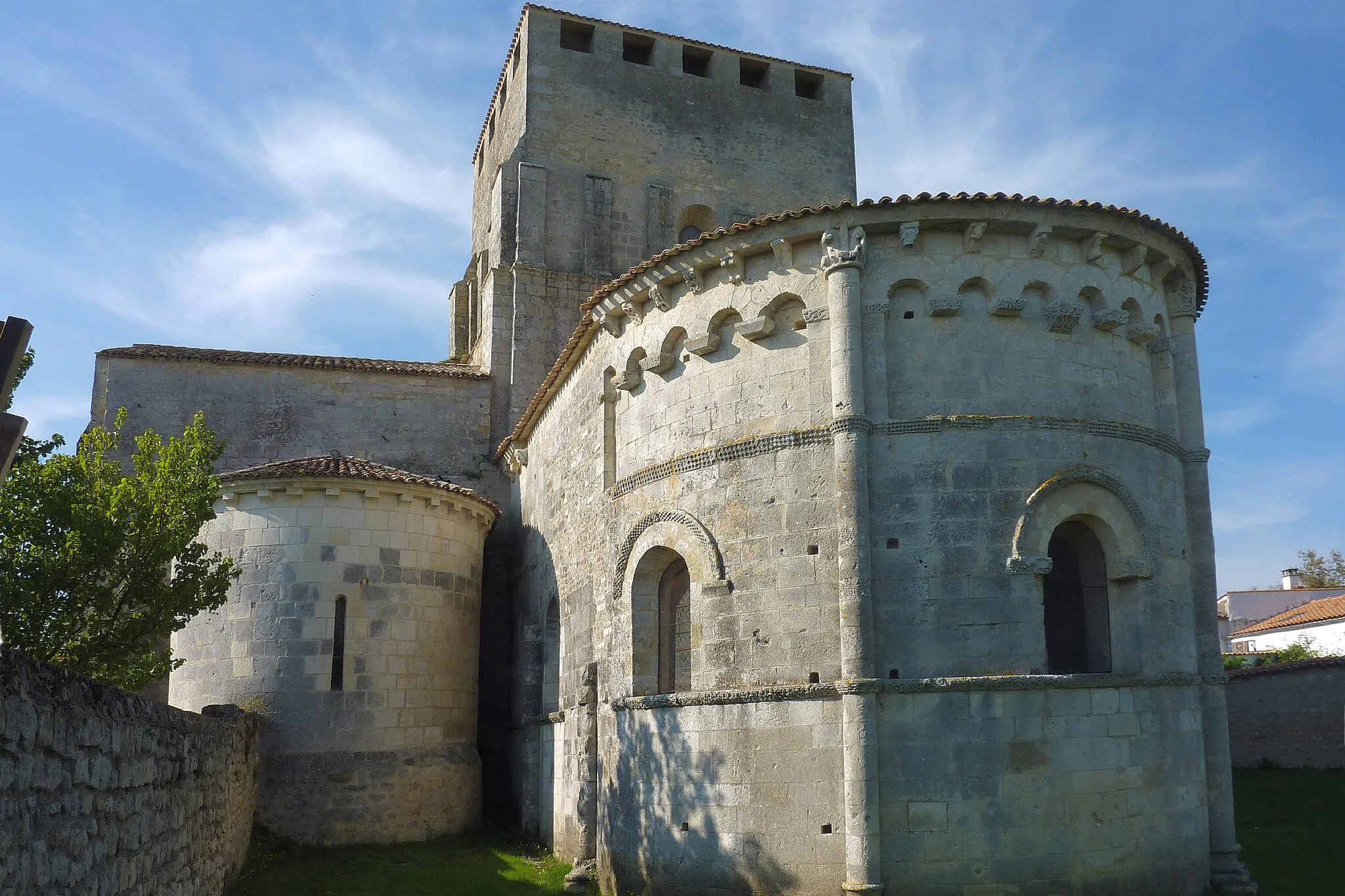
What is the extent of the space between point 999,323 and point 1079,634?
10.7 ft

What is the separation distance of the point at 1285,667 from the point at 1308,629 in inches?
665

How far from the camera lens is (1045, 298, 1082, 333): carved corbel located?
1108 cm

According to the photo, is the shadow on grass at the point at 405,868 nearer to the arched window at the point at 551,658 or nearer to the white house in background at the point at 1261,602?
the arched window at the point at 551,658

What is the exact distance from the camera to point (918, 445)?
10.7 meters

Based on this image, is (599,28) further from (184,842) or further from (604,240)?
(184,842)

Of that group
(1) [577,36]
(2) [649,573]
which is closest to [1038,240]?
(2) [649,573]

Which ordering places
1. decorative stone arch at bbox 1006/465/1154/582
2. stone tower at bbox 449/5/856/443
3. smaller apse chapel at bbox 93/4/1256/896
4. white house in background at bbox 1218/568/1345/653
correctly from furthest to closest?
white house in background at bbox 1218/568/1345/653
stone tower at bbox 449/5/856/443
decorative stone arch at bbox 1006/465/1154/582
smaller apse chapel at bbox 93/4/1256/896

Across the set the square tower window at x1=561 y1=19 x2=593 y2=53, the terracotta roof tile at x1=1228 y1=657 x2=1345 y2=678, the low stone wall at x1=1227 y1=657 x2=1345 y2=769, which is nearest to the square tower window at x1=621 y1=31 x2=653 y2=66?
the square tower window at x1=561 y1=19 x2=593 y2=53

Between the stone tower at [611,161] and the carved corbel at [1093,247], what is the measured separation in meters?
13.9

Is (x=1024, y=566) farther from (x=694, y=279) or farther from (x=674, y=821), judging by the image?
(x=694, y=279)

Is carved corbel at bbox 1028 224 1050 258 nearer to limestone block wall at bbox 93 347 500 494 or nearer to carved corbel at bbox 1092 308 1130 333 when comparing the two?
carved corbel at bbox 1092 308 1130 333

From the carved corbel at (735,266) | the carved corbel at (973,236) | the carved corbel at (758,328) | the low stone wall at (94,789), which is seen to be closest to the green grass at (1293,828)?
the carved corbel at (973,236)

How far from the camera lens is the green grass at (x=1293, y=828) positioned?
11625mm

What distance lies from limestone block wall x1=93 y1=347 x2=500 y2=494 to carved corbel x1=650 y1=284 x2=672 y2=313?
11390 mm
